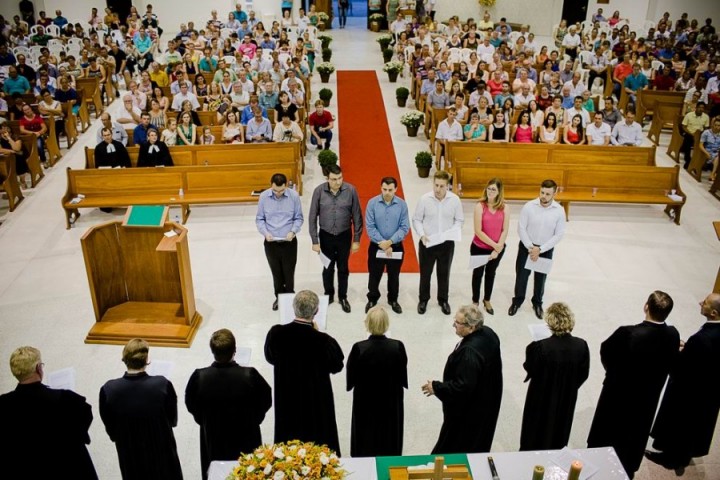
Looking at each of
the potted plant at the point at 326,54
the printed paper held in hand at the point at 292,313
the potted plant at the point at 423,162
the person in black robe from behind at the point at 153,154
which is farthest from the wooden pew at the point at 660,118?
the printed paper held in hand at the point at 292,313

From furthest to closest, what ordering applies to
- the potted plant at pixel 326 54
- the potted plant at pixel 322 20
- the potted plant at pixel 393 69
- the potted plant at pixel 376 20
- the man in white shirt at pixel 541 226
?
1. the potted plant at pixel 376 20
2. the potted plant at pixel 322 20
3. the potted plant at pixel 326 54
4. the potted plant at pixel 393 69
5. the man in white shirt at pixel 541 226

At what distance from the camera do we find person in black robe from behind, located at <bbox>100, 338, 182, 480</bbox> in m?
4.03

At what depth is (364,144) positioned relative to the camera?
41.4 ft

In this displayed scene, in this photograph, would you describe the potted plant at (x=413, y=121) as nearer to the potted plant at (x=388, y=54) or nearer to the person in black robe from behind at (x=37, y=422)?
the potted plant at (x=388, y=54)

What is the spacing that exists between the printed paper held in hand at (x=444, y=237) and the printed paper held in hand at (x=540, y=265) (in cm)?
81

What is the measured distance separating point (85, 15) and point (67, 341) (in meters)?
20.2

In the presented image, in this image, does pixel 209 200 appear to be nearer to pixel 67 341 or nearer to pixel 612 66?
pixel 67 341

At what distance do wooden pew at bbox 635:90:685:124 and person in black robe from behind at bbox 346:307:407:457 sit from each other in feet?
37.8

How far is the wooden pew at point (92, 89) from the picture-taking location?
46.5 ft

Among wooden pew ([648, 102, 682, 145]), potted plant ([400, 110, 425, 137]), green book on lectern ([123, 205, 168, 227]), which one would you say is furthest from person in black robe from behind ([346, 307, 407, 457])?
wooden pew ([648, 102, 682, 145])

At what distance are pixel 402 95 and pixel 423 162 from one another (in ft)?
15.0

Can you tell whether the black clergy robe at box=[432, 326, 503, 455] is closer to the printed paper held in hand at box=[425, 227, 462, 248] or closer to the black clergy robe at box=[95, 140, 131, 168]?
the printed paper held in hand at box=[425, 227, 462, 248]

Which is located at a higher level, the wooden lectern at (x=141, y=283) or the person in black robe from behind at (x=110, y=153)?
the person in black robe from behind at (x=110, y=153)

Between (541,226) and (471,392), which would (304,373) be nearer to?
(471,392)
